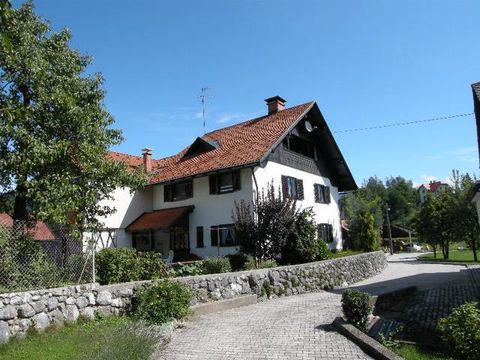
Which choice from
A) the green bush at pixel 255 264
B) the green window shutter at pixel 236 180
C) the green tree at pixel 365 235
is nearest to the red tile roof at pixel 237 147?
the green window shutter at pixel 236 180

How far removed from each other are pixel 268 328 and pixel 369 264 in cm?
1679

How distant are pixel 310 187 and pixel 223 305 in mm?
17608

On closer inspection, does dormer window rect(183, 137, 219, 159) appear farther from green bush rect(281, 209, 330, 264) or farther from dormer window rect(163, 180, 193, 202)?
green bush rect(281, 209, 330, 264)

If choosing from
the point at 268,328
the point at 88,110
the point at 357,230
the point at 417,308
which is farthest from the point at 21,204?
the point at 357,230

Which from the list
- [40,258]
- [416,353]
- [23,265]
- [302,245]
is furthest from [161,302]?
[302,245]

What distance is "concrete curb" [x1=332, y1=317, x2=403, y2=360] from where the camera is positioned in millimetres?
7370

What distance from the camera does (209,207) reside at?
2573 cm

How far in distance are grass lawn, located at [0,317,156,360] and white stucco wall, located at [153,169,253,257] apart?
15.0 m

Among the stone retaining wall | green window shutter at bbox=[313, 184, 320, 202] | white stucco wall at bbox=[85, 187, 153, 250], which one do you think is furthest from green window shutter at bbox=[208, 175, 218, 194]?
the stone retaining wall

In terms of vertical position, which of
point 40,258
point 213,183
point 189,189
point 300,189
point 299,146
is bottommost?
point 40,258

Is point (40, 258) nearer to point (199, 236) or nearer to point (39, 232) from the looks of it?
point (39, 232)

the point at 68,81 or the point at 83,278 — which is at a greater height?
the point at 68,81

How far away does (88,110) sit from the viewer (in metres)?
13.8

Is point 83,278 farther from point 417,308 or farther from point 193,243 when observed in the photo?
point 193,243
